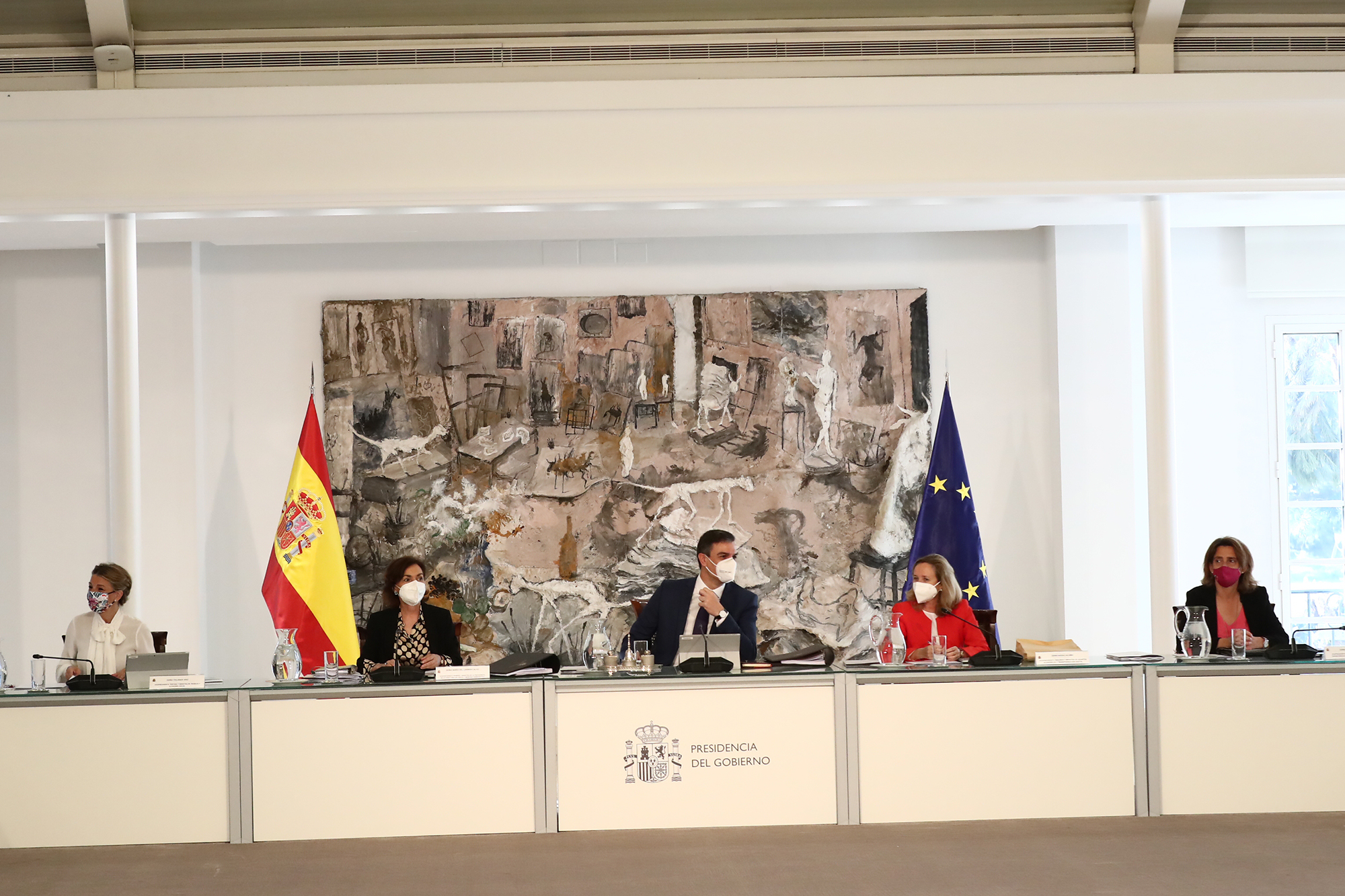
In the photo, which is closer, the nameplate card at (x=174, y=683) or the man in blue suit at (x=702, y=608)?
the nameplate card at (x=174, y=683)

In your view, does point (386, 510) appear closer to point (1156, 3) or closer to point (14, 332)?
point (14, 332)

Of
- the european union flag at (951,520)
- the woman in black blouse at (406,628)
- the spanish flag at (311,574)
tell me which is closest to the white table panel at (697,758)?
the woman in black blouse at (406,628)

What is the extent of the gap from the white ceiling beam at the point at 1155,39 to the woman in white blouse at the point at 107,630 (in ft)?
18.1

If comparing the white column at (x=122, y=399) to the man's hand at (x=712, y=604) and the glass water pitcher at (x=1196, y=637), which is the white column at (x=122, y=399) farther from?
the glass water pitcher at (x=1196, y=637)

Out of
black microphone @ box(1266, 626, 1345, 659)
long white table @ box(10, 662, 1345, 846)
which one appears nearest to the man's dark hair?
long white table @ box(10, 662, 1345, 846)

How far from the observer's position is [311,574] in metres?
6.14

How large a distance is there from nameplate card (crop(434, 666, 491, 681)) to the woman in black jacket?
302 centimetres

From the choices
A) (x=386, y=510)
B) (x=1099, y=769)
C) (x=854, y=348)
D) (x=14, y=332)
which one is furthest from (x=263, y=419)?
(x=1099, y=769)

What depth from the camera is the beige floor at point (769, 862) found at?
3580mm

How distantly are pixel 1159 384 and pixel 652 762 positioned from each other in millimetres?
3581

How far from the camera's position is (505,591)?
7.00 m

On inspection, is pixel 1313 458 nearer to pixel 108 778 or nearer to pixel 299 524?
pixel 299 524

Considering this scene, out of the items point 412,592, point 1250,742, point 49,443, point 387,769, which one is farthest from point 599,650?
point 49,443

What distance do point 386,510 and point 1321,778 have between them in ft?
16.4
